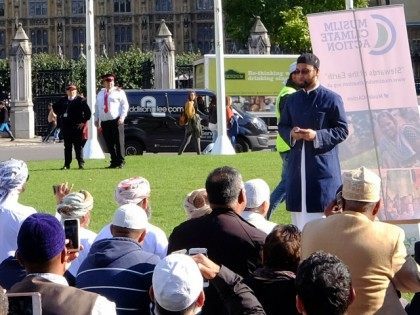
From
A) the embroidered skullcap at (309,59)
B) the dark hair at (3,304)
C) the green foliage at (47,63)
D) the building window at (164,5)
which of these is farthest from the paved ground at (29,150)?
the building window at (164,5)

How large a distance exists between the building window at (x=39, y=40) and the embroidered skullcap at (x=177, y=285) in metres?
80.0

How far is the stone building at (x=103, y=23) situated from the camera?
83.6 meters

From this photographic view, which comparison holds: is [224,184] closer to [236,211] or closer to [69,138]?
[236,211]

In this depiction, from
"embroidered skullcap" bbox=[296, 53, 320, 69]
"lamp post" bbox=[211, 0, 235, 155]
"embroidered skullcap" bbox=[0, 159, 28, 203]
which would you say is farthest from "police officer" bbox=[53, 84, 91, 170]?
"embroidered skullcap" bbox=[0, 159, 28, 203]

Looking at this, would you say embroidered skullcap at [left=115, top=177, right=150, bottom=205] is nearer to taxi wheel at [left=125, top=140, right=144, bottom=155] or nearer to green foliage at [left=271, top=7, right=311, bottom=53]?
taxi wheel at [left=125, top=140, right=144, bottom=155]

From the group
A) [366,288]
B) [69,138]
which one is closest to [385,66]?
[366,288]

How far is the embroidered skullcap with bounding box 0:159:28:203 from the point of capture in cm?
875

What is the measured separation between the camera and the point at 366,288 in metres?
6.43

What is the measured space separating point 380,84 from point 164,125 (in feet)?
66.7

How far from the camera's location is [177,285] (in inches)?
202

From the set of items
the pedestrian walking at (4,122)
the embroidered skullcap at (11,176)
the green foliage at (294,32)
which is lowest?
the embroidered skullcap at (11,176)

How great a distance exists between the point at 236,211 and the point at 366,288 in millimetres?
1171

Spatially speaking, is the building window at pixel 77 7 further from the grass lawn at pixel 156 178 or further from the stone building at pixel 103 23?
the grass lawn at pixel 156 178

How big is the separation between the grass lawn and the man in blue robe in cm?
337
